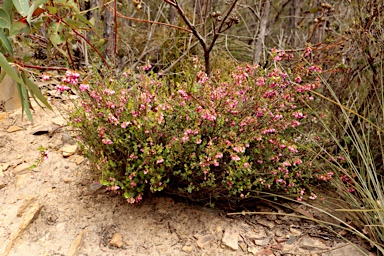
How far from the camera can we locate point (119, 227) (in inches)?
78.4

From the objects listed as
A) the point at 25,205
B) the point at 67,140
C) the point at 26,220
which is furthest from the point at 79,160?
the point at 26,220

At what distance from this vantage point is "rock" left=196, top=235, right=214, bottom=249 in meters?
1.94

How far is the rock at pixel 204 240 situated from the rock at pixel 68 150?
1233 millimetres

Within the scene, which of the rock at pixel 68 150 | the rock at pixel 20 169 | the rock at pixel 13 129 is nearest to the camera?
the rock at pixel 20 169

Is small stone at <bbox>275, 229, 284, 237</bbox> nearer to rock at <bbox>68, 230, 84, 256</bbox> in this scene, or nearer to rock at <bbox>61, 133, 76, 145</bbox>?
rock at <bbox>68, 230, 84, 256</bbox>

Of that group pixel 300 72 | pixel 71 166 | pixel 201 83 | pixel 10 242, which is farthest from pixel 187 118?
pixel 10 242

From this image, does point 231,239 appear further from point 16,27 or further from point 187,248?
point 16,27

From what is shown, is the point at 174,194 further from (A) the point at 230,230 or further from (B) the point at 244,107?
(B) the point at 244,107

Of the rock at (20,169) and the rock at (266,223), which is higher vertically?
the rock at (20,169)

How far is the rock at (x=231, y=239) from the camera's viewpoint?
1.92m

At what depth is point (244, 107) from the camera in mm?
2092

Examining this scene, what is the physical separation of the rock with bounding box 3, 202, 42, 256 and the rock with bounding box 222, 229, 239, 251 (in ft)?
3.82

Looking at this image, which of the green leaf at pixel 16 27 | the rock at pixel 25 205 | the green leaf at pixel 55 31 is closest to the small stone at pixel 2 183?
the rock at pixel 25 205

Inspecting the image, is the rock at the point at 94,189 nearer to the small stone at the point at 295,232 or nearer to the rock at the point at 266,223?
the rock at the point at 266,223
